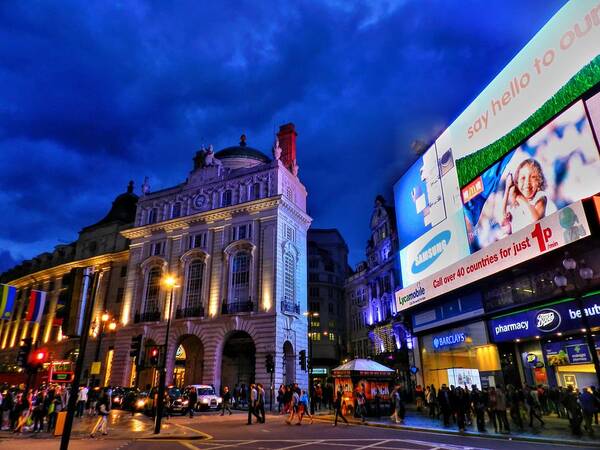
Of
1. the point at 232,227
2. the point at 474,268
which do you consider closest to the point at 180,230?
the point at 232,227

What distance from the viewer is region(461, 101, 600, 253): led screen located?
644 inches

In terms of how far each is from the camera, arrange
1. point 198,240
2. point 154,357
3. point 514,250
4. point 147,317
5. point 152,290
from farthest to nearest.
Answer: point 152,290
point 198,240
point 147,317
point 154,357
point 514,250

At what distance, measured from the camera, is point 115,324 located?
157 ft

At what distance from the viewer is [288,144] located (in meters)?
49.4

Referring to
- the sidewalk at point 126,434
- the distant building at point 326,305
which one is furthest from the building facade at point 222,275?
the distant building at point 326,305

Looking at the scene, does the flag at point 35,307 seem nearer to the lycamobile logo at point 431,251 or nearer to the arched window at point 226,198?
the arched window at point 226,198

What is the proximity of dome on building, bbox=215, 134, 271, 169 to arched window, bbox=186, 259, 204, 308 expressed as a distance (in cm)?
1252

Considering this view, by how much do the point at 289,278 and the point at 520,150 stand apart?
26.0m

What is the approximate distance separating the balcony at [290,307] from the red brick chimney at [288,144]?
1611cm

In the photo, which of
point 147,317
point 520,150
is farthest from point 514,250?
point 147,317

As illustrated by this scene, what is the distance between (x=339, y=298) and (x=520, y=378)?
179ft

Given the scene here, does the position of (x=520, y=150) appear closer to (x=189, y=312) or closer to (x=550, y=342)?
(x=550, y=342)

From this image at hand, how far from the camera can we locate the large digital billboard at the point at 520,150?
16.3 meters

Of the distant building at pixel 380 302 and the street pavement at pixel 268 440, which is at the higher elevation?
the distant building at pixel 380 302
